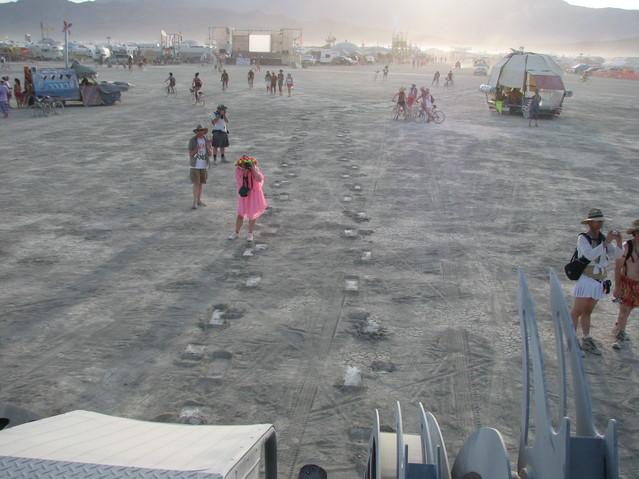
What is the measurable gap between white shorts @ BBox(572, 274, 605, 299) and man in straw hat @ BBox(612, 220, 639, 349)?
0.31 m

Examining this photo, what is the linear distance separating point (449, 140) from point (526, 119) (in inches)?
340

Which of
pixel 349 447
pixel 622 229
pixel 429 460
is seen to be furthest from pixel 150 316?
pixel 622 229

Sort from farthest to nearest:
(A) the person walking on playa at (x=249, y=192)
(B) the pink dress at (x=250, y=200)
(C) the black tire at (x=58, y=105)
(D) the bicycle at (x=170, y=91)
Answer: (D) the bicycle at (x=170, y=91)
(C) the black tire at (x=58, y=105)
(B) the pink dress at (x=250, y=200)
(A) the person walking on playa at (x=249, y=192)

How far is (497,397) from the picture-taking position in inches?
205

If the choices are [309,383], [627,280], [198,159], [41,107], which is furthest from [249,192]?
[41,107]

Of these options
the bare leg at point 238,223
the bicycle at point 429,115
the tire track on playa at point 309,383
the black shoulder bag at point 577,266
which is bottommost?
the tire track on playa at point 309,383

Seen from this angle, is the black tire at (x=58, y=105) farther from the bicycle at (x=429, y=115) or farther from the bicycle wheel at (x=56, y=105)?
the bicycle at (x=429, y=115)

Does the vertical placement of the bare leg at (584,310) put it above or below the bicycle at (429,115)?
below

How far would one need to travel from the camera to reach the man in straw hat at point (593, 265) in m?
5.86

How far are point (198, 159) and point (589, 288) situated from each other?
702cm

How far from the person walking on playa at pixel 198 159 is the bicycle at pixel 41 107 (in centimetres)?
1438

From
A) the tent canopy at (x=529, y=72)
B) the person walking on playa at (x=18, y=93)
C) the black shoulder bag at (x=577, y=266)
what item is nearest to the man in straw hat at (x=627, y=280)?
the black shoulder bag at (x=577, y=266)

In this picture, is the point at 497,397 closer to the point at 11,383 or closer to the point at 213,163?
the point at 11,383

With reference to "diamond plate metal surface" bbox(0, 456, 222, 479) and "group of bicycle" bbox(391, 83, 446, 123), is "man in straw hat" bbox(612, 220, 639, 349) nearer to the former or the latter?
"diamond plate metal surface" bbox(0, 456, 222, 479)
